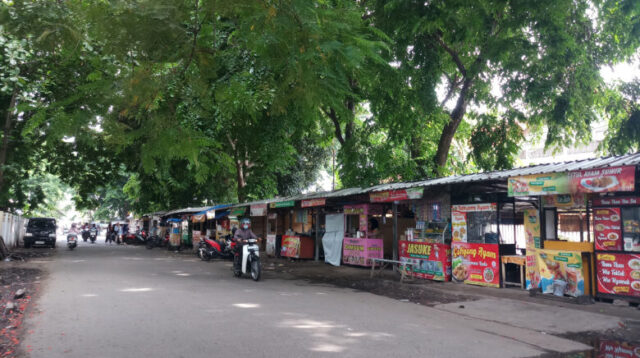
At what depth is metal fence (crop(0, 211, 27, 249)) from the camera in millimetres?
21403

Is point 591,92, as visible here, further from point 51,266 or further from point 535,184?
point 51,266

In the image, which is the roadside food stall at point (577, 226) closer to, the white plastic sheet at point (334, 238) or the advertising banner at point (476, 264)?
the advertising banner at point (476, 264)

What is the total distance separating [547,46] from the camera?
38.4 ft

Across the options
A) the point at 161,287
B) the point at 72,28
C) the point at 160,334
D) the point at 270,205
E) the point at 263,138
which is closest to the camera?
the point at 72,28

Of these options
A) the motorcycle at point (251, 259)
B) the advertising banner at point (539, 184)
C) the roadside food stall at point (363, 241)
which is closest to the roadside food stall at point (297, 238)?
the roadside food stall at point (363, 241)

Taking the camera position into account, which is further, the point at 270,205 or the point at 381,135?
the point at 381,135

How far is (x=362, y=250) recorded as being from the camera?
14688 millimetres

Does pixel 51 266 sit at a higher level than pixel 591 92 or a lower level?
lower

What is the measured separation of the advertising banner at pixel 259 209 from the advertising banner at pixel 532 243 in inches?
458

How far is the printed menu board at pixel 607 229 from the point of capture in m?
8.61

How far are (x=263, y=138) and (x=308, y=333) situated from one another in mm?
13025

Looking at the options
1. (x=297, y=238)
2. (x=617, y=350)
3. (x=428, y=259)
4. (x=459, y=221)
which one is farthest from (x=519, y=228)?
(x=617, y=350)

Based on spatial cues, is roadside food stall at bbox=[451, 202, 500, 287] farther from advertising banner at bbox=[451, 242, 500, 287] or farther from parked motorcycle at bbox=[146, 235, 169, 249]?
parked motorcycle at bbox=[146, 235, 169, 249]

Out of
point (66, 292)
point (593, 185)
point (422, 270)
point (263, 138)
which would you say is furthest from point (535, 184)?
point (263, 138)
